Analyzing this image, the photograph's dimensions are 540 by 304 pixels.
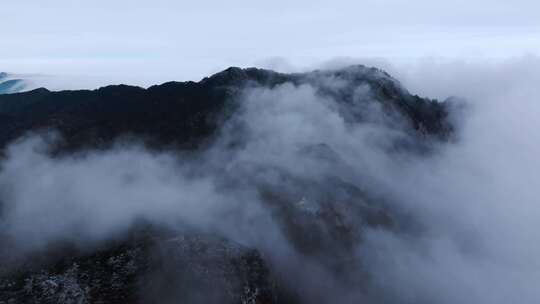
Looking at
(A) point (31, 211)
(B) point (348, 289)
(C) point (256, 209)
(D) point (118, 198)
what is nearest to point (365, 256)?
(B) point (348, 289)

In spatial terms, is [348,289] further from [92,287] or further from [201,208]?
[92,287]

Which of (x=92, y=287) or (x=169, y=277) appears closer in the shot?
(x=92, y=287)

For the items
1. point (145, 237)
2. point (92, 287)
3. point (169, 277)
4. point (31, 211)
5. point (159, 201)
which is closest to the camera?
point (92, 287)

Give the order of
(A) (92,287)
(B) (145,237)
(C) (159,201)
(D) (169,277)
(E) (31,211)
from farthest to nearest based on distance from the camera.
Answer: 1. (C) (159,201)
2. (E) (31,211)
3. (B) (145,237)
4. (D) (169,277)
5. (A) (92,287)

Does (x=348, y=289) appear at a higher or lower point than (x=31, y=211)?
lower

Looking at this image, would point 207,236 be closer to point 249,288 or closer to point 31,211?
point 249,288

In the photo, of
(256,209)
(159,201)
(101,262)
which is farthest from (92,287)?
(256,209)

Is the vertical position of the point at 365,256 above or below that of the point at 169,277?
below

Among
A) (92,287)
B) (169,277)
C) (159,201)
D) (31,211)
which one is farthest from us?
(159,201)

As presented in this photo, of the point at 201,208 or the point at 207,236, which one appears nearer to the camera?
the point at 207,236
